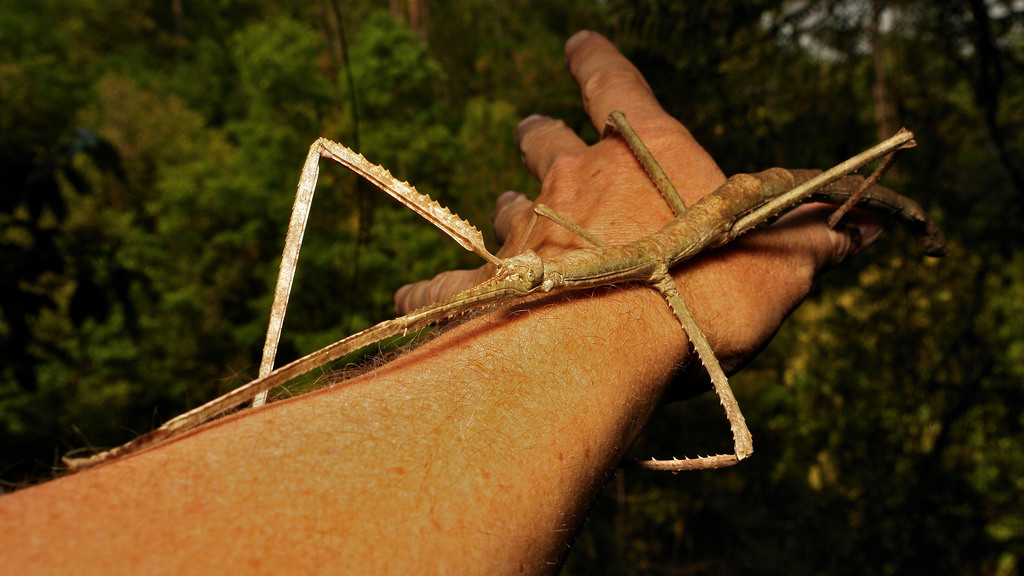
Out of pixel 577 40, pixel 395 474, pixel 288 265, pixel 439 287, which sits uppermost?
pixel 577 40

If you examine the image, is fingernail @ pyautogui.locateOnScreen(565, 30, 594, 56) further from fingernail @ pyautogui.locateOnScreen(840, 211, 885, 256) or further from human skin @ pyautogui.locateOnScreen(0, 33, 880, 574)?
fingernail @ pyautogui.locateOnScreen(840, 211, 885, 256)

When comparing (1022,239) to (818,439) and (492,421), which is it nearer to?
(818,439)

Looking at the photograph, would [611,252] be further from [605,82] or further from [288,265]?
[605,82]

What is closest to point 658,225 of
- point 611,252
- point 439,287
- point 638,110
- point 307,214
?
point 611,252

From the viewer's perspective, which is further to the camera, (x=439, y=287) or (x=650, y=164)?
(x=439, y=287)

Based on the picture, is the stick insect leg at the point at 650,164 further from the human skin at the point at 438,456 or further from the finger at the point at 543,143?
the finger at the point at 543,143

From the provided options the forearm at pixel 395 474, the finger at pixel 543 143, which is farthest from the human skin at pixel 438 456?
the finger at pixel 543 143

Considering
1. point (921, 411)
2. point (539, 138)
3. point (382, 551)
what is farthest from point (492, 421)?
point (921, 411)
